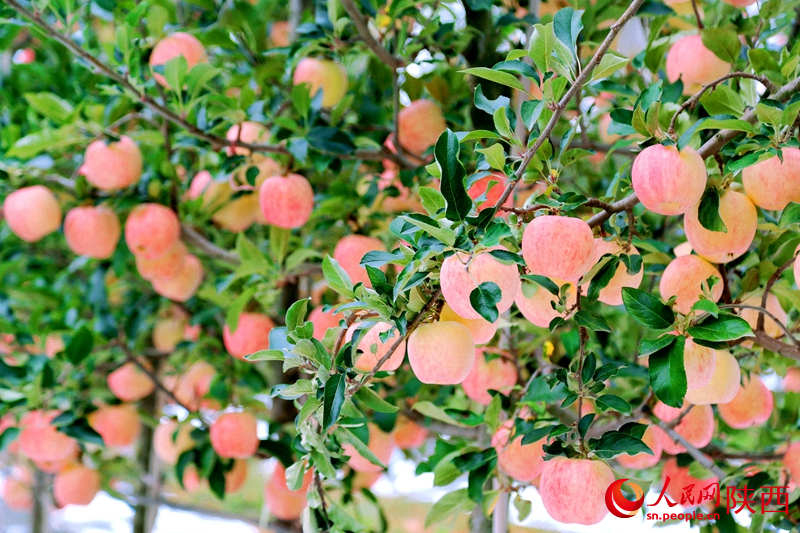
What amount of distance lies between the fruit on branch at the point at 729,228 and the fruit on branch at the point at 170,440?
930mm

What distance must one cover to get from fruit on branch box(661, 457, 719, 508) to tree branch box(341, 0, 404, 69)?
60 cm

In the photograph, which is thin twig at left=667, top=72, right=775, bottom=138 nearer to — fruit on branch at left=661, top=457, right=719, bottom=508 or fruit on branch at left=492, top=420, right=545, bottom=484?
fruit on branch at left=492, top=420, right=545, bottom=484

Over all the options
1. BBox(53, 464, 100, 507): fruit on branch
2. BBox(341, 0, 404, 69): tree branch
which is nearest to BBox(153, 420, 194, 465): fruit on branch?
BBox(53, 464, 100, 507): fruit on branch

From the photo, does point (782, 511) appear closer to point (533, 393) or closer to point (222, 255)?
point (533, 393)

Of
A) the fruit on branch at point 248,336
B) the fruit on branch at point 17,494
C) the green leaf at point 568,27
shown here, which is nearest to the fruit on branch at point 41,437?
the fruit on branch at point 248,336

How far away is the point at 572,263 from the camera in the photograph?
1.97 ft

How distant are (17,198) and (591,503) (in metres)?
0.96

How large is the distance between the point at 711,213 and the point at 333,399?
35 cm

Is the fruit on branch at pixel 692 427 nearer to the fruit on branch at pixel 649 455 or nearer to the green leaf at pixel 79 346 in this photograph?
the fruit on branch at pixel 649 455

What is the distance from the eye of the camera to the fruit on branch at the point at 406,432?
1.26m

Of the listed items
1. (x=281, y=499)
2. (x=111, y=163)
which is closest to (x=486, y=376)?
(x=281, y=499)

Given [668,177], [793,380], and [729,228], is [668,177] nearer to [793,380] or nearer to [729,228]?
[729,228]

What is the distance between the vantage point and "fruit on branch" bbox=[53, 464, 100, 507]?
1388mm

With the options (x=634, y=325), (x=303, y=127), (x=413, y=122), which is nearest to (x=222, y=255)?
(x=303, y=127)
